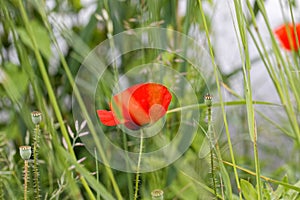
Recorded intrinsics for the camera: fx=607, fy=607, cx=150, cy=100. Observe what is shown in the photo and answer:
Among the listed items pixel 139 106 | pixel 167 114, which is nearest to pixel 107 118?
pixel 139 106

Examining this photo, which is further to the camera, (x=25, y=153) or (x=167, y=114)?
(x=167, y=114)

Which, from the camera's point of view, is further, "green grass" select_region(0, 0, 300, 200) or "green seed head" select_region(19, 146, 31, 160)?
"green grass" select_region(0, 0, 300, 200)

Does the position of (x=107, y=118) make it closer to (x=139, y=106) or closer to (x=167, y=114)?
(x=139, y=106)

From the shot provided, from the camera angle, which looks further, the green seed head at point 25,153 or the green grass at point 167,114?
the green grass at point 167,114

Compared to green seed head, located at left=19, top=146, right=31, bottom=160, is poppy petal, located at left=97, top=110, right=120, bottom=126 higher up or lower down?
higher up

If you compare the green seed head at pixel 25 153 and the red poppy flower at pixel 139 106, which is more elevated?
the red poppy flower at pixel 139 106

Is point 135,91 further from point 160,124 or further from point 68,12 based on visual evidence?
point 68,12
